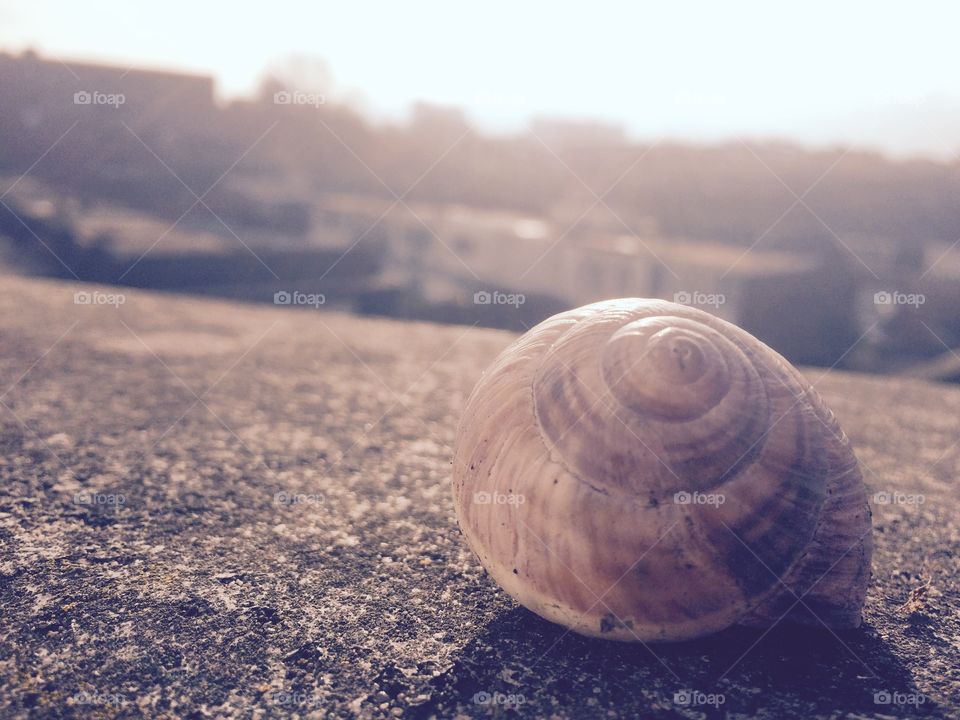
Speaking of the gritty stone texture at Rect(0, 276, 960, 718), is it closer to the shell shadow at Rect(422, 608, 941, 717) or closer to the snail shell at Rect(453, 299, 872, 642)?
the shell shadow at Rect(422, 608, 941, 717)

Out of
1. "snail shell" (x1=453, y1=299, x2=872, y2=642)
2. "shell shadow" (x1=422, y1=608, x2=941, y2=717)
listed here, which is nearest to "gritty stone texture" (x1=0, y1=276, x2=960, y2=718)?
"shell shadow" (x1=422, y1=608, x2=941, y2=717)

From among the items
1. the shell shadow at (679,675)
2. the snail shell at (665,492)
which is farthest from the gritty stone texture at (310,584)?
the snail shell at (665,492)

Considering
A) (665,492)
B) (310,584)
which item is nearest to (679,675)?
(665,492)

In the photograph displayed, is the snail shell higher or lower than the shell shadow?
higher

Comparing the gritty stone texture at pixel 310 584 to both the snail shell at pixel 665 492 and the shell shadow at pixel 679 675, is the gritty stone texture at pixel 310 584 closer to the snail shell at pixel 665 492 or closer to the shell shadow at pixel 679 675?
the shell shadow at pixel 679 675

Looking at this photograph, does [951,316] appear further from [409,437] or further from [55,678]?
[55,678]

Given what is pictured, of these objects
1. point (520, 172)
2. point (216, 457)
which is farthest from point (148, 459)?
point (520, 172)
